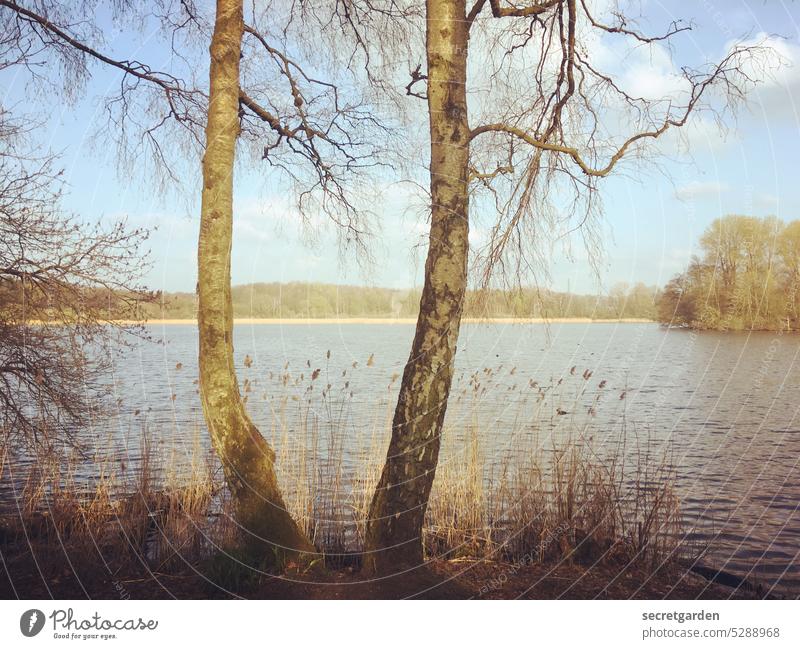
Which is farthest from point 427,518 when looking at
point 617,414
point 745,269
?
point 745,269

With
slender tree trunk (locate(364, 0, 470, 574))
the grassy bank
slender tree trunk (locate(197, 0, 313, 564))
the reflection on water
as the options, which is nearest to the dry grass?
the grassy bank

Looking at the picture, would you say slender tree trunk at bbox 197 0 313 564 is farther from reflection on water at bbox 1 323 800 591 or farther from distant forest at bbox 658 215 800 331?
distant forest at bbox 658 215 800 331

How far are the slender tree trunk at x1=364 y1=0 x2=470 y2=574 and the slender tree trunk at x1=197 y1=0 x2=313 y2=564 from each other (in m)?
0.82

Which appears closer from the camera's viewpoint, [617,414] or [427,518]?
[427,518]

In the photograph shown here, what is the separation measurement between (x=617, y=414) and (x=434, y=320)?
31.4ft

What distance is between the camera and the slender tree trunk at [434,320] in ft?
14.0

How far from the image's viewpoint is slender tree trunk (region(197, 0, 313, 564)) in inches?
183

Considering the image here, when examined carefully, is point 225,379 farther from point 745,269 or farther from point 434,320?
point 745,269

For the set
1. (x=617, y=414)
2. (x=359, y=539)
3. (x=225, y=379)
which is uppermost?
(x=225, y=379)

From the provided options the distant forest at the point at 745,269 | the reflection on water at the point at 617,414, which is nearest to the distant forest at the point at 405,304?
the reflection on water at the point at 617,414

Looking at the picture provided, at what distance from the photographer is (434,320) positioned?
168 inches

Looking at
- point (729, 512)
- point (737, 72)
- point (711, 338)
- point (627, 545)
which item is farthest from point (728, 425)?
point (711, 338)

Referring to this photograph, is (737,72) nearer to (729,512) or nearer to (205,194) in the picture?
(205,194)
